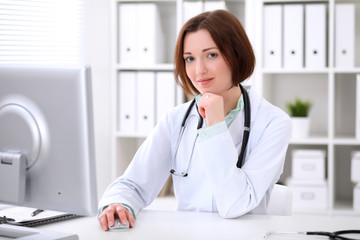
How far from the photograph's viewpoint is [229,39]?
5.64ft

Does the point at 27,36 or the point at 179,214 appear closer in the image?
the point at 179,214

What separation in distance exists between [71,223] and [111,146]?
5.85 ft

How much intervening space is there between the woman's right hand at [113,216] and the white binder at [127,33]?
183cm

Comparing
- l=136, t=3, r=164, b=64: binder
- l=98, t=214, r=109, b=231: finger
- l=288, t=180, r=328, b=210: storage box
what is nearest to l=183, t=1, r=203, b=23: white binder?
l=136, t=3, r=164, b=64: binder

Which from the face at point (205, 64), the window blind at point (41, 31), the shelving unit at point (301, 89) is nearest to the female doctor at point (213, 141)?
the face at point (205, 64)

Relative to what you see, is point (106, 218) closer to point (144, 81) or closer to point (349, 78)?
point (144, 81)

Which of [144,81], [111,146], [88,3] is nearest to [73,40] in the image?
[88,3]

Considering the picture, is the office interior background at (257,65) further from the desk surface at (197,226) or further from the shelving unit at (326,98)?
the desk surface at (197,226)

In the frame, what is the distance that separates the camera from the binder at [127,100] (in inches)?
126

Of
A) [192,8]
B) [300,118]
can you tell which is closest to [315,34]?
[300,118]

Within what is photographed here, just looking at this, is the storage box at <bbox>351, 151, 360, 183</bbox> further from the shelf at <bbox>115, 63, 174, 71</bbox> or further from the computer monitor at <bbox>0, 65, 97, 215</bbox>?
the computer monitor at <bbox>0, 65, 97, 215</bbox>

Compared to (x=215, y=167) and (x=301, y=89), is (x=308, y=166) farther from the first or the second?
(x=215, y=167)

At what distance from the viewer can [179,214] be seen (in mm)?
1575

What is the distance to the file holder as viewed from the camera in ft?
4.03
